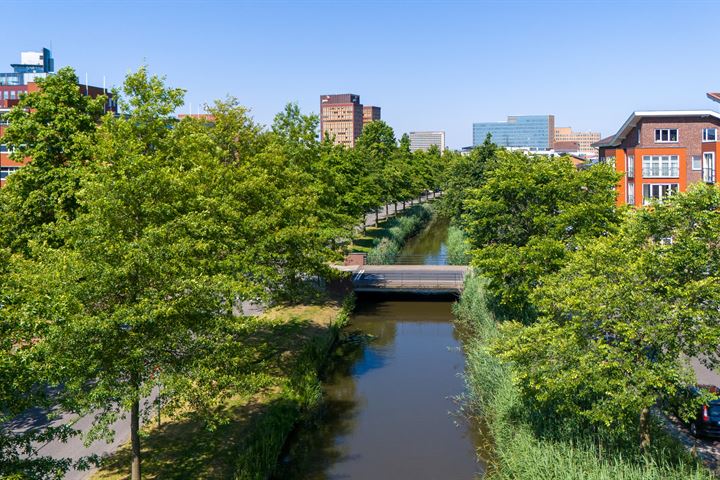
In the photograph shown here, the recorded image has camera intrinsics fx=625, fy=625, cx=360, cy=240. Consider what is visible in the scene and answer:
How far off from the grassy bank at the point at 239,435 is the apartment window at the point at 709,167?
116ft

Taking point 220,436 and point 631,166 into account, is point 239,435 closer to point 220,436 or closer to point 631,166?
point 220,436

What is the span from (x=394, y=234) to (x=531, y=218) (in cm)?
3453

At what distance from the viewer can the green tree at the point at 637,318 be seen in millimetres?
14539

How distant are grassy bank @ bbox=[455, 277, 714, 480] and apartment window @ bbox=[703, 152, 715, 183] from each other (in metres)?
33.6

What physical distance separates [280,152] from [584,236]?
14990 mm

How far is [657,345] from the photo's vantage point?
48.6ft

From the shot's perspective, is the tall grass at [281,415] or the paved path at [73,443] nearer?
the tall grass at [281,415]

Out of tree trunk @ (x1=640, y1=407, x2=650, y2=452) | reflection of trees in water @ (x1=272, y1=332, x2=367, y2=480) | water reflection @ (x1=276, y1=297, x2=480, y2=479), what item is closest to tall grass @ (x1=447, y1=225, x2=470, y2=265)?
water reflection @ (x1=276, y1=297, x2=480, y2=479)

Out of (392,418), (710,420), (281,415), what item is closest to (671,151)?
(710,420)

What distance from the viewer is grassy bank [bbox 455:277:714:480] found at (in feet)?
51.0

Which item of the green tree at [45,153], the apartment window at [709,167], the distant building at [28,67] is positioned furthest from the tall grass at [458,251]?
the distant building at [28,67]

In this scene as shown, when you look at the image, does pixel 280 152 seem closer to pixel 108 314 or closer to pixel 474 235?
pixel 474 235

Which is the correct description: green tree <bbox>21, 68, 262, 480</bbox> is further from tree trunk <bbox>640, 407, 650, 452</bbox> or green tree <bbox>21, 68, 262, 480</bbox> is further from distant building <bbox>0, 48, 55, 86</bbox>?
distant building <bbox>0, 48, 55, 86</bbox>

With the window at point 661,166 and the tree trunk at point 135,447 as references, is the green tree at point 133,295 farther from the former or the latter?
the window at point 661,166
